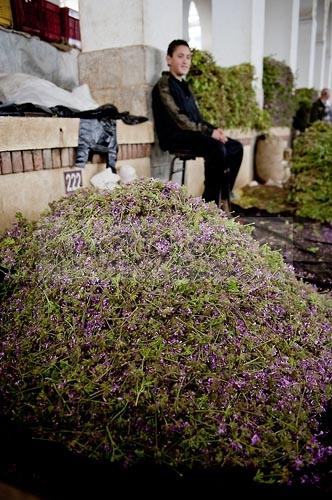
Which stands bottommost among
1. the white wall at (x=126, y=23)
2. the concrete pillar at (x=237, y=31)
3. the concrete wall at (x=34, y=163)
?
the concrete wall at (x=34, y=163)

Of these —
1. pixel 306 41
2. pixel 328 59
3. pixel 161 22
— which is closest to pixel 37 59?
pixel 161 22

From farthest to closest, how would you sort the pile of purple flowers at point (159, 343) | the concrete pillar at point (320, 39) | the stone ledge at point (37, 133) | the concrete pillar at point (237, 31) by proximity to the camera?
1. the concrete pillar at point (320, 39)
2. the concrete pillar at point (237, 31)
3. the stone ledge at point (37, 133)
4. the pile of purple flowers at point (159, 343)

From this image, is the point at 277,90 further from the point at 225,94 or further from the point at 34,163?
the point at 34,163

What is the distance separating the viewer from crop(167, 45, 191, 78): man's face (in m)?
4.02

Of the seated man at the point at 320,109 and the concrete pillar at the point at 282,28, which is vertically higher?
the concrete pillar at the point at 282,28

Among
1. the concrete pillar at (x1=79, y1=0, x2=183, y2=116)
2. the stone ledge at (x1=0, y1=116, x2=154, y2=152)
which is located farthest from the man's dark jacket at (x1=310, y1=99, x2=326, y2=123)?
the stone ledge at (x1=0, y1=116, x2=154, y2=152)

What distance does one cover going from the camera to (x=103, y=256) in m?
1.72

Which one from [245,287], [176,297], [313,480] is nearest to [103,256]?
[176,297]

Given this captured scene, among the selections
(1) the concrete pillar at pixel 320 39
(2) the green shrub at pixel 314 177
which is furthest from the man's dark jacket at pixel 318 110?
(1) the concrete pillar at pixel 320 39

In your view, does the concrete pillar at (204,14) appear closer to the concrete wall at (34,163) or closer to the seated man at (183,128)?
the seated man at (183,128)

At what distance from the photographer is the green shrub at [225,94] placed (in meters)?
5.17

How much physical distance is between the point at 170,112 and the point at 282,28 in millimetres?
7375

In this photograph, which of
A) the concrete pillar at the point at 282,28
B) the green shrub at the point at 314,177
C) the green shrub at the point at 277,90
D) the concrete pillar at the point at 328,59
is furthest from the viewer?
the concrete pillar at the point at 328,59

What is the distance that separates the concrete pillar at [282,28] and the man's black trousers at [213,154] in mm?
6398
